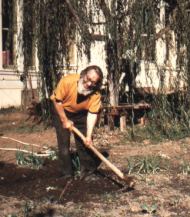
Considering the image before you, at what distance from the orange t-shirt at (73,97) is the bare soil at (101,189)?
38.1 inches

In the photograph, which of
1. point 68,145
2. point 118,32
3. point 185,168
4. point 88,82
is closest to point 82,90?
point 88,82

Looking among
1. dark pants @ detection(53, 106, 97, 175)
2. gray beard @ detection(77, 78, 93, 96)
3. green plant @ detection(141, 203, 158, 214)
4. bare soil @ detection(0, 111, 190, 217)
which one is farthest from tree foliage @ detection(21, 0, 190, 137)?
green plant @ detection(141, 203, 158, 214)

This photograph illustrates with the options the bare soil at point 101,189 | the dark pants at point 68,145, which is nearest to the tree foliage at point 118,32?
the bare soil at point 101,189

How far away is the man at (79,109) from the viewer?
6.14 metres

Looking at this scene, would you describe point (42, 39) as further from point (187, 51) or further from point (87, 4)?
point (187, 51)

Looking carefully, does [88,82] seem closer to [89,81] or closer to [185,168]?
[89,81]

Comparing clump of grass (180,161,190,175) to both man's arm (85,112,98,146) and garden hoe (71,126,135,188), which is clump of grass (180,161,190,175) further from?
man's arm (85,112,98,146)

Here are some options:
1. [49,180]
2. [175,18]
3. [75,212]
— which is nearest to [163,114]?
[175,18]

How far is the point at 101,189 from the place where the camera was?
6449mm

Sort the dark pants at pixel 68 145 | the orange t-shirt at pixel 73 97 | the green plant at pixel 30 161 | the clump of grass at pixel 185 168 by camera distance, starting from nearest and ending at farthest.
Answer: the orange t-shirt at pixel 73 97
the dark pants at pixel 68 145
the clump of grass at pixel 185 168
the green plant at pixel 30 161

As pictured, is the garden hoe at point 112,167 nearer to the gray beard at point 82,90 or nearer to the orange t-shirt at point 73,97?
the orange t-shirt at point 73,97

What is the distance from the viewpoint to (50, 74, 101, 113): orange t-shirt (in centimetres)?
632

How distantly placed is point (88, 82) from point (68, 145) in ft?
3.56

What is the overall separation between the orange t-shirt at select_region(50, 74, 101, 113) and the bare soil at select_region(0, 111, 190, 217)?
38.1 inches
